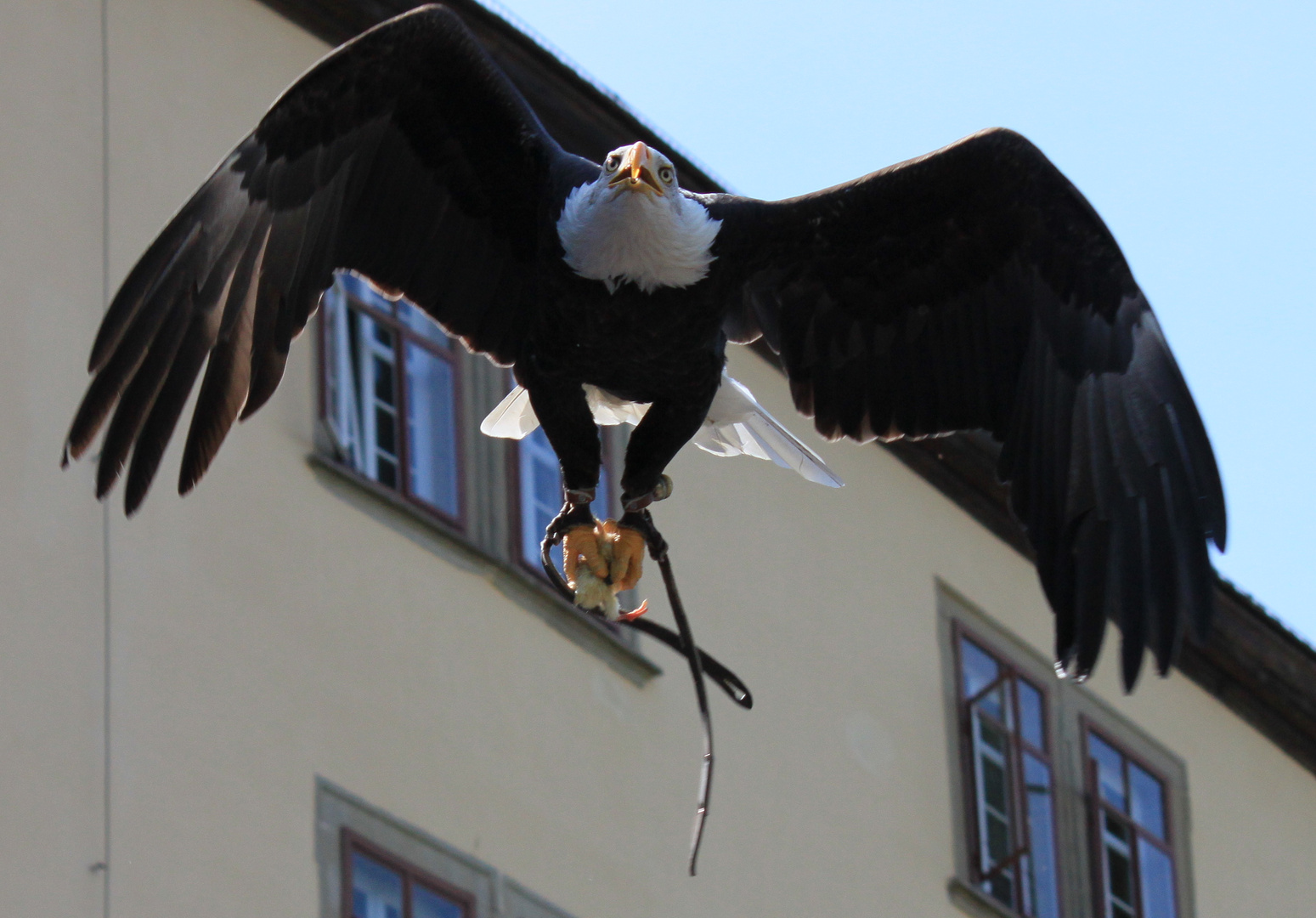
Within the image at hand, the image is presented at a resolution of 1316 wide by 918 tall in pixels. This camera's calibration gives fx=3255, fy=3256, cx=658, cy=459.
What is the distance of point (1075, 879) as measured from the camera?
577 inches

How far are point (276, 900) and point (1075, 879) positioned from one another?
5115mm

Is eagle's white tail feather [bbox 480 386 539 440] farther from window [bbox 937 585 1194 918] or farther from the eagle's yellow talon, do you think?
window [bbox 937 585 1194 918]

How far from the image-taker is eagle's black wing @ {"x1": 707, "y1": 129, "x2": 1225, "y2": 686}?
29.3 ft

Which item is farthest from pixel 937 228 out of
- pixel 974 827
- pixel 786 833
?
pixel 974 827

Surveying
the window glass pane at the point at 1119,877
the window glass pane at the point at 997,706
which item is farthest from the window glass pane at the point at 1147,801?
the window glass pane at the point at 997,706

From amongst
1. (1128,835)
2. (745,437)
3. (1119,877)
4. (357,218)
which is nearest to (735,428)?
(745,437)

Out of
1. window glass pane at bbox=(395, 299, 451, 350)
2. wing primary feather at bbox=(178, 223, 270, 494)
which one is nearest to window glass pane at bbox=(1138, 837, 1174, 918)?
window glass pane at bbox=(395, 299, 451, 350)

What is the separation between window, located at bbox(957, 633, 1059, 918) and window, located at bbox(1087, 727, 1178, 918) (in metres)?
0.35

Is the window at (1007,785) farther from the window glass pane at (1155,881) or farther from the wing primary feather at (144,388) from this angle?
the wing primary feather at (144,388)

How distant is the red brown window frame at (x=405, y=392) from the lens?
11.9 meters

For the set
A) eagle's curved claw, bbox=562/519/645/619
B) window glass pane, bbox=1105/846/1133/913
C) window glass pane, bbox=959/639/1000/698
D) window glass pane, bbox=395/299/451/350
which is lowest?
eagle's curved claw, bbox=562/519/645/619

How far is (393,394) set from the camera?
1228 centimetres

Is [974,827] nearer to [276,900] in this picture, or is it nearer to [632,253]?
[276,900]

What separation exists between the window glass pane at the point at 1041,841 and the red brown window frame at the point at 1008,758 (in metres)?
0.02
